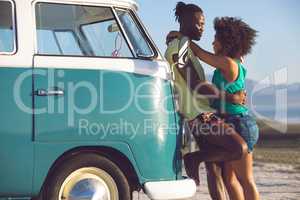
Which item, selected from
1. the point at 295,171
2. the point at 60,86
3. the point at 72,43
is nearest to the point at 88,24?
the point at 72,43

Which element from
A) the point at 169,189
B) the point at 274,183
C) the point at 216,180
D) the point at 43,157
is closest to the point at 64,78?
the point at 43,157

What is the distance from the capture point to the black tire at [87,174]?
524cm

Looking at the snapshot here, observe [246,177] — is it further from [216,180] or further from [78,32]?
[78,32]

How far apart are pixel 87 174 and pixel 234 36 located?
6.03 feet

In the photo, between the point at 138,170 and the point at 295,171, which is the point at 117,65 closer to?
the point at 138,170

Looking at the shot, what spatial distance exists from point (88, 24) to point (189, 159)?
1648mm

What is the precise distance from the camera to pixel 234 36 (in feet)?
18.6

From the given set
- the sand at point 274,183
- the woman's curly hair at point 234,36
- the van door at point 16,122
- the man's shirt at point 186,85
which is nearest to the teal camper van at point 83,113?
the van door at point 16,122

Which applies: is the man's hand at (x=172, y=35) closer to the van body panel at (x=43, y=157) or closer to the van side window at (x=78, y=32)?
the van side window at (x=78, y=32)

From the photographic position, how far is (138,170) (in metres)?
5.39

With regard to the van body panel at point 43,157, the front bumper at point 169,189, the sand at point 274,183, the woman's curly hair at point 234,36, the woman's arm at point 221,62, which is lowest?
the sand at point 274,183

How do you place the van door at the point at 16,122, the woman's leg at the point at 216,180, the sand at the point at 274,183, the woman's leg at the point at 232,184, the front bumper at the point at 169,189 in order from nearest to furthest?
1. the van door at the point at 16,122
2. the front bumper at the point at 169,189
3. the woman's leg at the point at 232,184
4. the woman's leg at the point at 216,180
5. the sand at the point at 274,183

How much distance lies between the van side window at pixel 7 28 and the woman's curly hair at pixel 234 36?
1.88m

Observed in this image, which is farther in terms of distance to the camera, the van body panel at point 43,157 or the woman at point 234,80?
the woman at point 234,80
